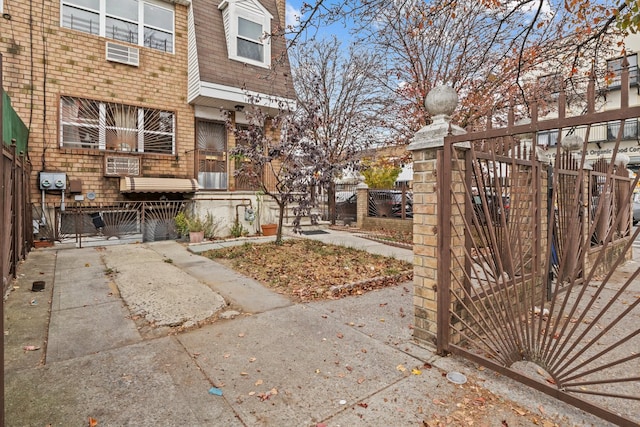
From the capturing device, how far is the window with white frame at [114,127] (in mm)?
9117

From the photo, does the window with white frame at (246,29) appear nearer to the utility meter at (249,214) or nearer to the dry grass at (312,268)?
the utility meter at (249,214)

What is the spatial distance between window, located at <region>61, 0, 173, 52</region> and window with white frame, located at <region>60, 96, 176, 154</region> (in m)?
1.96

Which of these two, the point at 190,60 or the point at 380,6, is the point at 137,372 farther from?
the point at 190,60

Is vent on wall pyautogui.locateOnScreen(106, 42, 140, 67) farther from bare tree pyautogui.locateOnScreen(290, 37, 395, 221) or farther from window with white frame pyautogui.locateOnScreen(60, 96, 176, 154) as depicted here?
bare tree pyautogui.locateOnScreen(290, 37, 395, 221)

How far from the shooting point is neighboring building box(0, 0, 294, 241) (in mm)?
8664

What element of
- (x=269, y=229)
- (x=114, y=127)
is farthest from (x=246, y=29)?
(x=269, y=229)

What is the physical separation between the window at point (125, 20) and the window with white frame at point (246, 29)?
1734mm

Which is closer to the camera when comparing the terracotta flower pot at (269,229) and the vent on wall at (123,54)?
the vent on wall at (123,54)

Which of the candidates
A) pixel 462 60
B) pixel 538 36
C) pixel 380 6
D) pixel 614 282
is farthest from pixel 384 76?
pixel 614 282

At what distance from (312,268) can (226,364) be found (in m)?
3.20

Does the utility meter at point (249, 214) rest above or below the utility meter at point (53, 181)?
below

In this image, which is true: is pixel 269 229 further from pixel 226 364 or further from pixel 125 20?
pixel 226 364

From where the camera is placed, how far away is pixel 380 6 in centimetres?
453

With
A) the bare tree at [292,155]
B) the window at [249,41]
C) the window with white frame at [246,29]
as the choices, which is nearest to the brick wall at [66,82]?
the window with white frame at [246,29]
